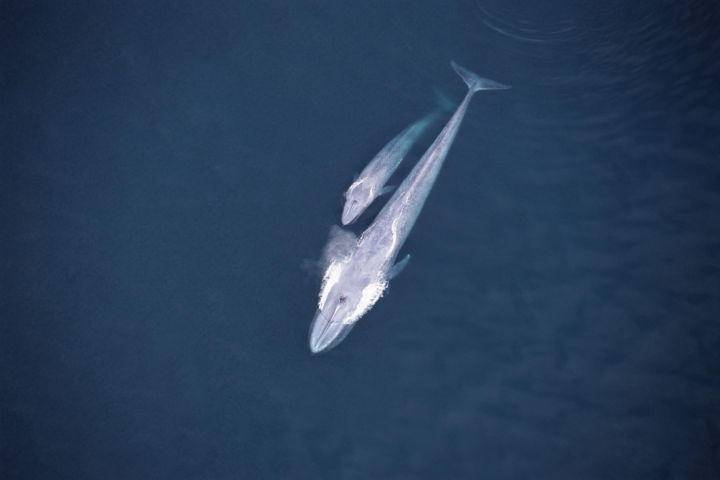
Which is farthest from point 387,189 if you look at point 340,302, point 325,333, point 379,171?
point 325,333

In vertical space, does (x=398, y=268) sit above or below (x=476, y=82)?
below

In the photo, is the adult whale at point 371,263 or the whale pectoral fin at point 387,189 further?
the whale pectoral fin at point 387,189

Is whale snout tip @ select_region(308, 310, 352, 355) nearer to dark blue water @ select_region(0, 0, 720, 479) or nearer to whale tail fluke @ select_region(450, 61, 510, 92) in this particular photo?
dark blue water @ select_region(0, 0, 720, 479)

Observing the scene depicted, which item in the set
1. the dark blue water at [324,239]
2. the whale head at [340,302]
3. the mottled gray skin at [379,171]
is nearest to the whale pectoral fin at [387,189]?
the mottled gray skin at [379,171]

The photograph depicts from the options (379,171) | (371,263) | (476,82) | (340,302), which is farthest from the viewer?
(476,82)

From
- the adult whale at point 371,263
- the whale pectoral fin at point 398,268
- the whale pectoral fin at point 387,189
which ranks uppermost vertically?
the whale pectoral fin at point 387,189

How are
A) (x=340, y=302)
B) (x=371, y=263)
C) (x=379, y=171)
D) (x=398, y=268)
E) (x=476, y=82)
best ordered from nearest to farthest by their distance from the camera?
(x=340, y=302) → (x=371, y=263) → (x=398, y=268) → (x=379, y=171) → (x=476, y=82)

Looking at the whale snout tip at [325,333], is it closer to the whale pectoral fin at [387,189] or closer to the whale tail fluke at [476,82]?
the whale pectoral fin at [387,189]

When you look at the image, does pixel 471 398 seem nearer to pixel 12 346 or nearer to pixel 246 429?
pixel 246 429

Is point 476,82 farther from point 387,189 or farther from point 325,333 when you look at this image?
point 325,333
